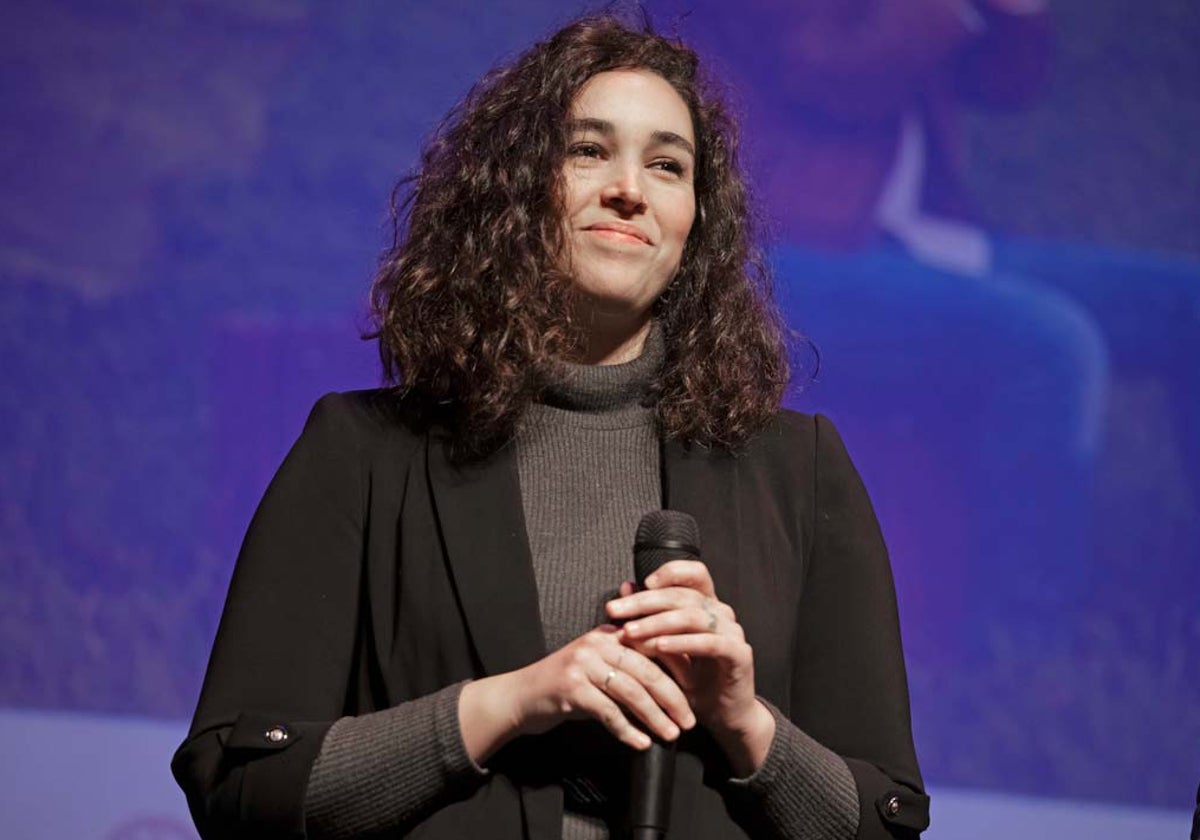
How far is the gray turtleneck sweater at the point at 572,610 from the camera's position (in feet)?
5.22

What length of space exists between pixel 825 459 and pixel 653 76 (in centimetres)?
53

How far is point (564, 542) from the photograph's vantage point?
1.78 meters

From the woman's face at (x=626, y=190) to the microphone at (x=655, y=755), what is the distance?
1.34 ft

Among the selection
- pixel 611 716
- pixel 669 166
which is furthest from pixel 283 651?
pixel 669 166

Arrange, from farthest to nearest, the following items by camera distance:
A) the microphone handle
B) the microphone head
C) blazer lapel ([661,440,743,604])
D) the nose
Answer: the nose → blazer lapel ([661,440,743,604]) → the microphone head → the microphone handle

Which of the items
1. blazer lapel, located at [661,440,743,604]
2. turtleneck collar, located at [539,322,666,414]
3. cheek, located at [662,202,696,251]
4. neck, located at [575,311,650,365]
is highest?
cheek, located at [662,202,696,251]

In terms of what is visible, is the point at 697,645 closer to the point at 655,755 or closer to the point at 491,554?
the point at 655,755

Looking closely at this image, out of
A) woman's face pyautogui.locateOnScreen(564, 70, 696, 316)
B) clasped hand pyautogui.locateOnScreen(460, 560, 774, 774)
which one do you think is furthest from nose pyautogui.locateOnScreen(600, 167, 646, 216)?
clasped hand pyautogui.locateOnScreen(460, 560, 774, 774)

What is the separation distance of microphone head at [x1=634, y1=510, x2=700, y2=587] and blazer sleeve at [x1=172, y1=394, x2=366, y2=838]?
37 cm

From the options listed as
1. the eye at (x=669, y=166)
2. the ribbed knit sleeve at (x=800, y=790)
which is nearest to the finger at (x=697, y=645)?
the ribbed knit sleeve at (x=800, y=790)

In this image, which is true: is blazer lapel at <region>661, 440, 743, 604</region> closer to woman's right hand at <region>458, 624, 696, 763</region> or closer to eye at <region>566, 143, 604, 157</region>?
woman's right hand at <region>458, 624, 696, 763</region>

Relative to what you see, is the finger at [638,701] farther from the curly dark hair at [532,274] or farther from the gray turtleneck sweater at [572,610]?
the curly dark hair at [532,274]

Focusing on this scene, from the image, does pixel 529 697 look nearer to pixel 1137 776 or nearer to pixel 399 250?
pixel 399 250

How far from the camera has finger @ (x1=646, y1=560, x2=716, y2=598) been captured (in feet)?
4.92
